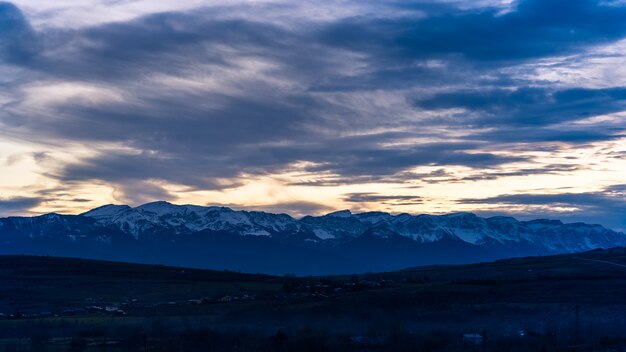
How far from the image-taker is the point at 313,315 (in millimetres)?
81062

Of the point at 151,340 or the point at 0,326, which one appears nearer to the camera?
the point at 151,340

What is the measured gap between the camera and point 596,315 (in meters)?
73.7

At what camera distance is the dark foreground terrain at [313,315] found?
58.3m

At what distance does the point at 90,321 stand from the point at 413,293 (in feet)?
113

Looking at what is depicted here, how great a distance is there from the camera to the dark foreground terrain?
191 ft

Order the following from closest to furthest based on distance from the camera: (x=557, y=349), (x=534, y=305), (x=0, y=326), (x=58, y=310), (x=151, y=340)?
(x=557, y=349), (x=151, y=340), (x=0, y=326), (x=534, y=305), (x=58, y=310)

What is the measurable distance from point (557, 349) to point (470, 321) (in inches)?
750

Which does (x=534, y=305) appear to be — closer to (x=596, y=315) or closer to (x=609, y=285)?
(x=596, y=315)

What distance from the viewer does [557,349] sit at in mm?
55938

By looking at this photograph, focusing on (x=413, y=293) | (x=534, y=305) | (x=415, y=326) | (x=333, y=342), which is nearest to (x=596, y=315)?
(x=534, y=305)

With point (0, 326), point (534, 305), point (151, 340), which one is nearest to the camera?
point (151, 340)

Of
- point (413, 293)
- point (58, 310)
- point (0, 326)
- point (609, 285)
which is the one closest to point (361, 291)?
point (413, 293)

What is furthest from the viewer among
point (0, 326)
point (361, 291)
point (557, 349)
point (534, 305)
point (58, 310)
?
point (361, 291)

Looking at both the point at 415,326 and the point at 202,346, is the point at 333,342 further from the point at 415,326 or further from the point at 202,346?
the point at 415,326
